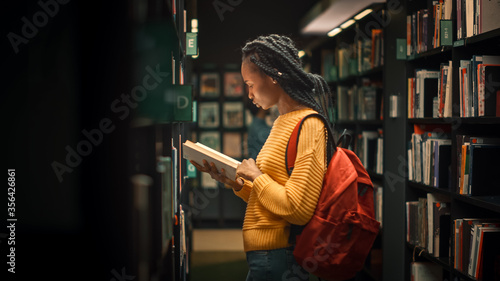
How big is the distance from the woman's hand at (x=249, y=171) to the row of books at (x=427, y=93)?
159 centimetres

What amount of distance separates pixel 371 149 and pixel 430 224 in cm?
108

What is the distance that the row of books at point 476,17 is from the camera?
85.7 inches

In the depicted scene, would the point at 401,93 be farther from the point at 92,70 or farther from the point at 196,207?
the point at 196,207

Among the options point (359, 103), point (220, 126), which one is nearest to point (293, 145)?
point (359, 103)

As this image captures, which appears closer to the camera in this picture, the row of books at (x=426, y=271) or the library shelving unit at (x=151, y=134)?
the library shelving unit at (x=151, y=134)

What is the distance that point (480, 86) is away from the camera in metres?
2.25

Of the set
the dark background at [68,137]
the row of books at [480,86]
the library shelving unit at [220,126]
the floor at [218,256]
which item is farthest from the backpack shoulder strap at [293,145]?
the library shelving unit at [220,126]

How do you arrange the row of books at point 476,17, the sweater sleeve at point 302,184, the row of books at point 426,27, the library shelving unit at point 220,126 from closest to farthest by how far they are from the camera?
the sweater sleeve at point 302,184
the row of books at point 476,17
the row of books at point 426,27
the library shelving unit at point 220,126

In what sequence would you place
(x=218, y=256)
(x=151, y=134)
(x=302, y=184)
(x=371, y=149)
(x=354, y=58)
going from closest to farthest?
(x=151, y=134)
(x=302, y=184)
(x=371, y=149)
(x=354, y=58)
(x=218, y=256)

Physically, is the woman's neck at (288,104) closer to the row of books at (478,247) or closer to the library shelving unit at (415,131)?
the library shelving unit at (415,131)

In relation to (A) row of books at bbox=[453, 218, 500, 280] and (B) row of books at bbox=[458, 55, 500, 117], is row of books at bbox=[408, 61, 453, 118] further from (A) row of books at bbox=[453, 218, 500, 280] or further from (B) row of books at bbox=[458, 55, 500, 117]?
(A) row of books at bbox=[453, 218, 500, 280]

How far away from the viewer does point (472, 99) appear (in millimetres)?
2324

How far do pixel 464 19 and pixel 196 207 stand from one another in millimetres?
4594

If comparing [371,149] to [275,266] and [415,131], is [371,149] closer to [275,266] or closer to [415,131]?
[415,131]
